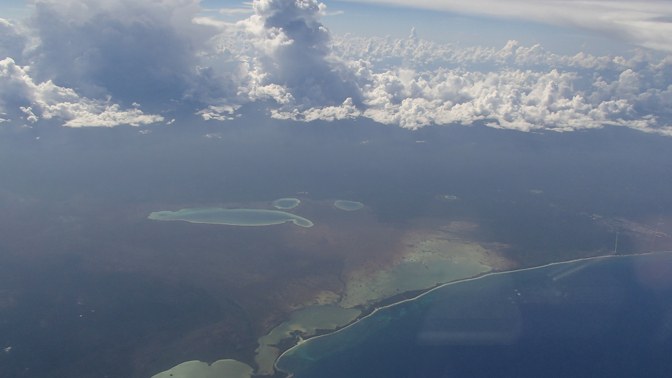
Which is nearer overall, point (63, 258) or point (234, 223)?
point (63, 258)

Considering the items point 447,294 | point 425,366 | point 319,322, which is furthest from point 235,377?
point 447,294

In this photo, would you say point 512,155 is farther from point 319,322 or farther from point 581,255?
point 319,322

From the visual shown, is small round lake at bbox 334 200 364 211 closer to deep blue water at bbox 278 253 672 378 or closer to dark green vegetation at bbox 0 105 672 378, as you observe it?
dark green vegetation at bbox 0 105 672 378

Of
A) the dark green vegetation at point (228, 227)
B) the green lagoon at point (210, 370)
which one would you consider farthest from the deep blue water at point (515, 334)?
the dark green vegetation at point (228, 227)

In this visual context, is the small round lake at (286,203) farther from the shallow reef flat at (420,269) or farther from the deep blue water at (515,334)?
the deep blue water at (515,334)

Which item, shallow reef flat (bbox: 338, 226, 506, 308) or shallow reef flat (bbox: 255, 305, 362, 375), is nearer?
shallow reef flat (bbox: 255, 305, 362, 375)

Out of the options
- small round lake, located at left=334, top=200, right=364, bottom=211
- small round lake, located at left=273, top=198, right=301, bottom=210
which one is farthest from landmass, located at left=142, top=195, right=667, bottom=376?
small round lake, located at left=273, top=198, right=301, bottom=210
